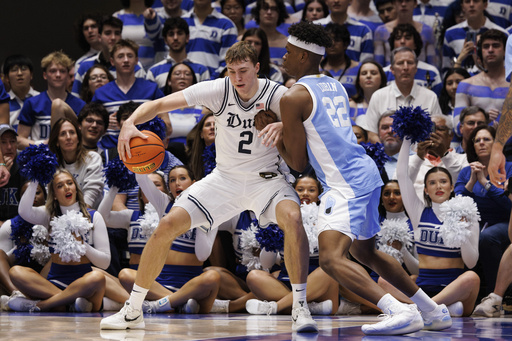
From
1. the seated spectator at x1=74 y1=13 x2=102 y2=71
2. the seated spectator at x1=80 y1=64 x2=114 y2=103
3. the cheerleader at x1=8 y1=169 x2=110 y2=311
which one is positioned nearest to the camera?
the cheerleader at x1=8 y1=169 x2=110 y2=311

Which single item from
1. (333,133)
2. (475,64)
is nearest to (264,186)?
(333,133)

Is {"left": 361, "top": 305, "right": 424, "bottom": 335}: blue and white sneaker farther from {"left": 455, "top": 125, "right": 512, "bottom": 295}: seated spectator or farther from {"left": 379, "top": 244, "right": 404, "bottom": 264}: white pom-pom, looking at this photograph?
{"left": 455, "top": 125, "right": 512, "bottom": 295}: seated spectator

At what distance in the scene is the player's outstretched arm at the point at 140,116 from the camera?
5012mm

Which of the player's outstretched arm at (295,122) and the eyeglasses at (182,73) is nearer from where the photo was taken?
the player's outstretched arm at (295,122)

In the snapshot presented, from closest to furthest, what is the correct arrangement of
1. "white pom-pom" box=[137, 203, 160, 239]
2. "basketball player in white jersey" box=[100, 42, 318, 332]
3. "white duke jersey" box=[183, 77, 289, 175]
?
"basketball player in white jersey" box=[100, 42, 318, 332] < "white duke jersey" box=[183, 77, 289, 175] < "white pom-pom" box=[137, 203, 160, 239]

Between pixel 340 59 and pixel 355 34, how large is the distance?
2.61 feet

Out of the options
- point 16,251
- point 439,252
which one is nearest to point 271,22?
point 439,252

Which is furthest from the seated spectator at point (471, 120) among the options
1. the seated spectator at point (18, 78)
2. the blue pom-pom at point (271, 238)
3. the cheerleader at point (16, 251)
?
the seated spectator at point (18, 78)

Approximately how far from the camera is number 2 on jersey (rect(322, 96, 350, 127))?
4.62 meters

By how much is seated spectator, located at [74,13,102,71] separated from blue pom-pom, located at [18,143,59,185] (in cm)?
391

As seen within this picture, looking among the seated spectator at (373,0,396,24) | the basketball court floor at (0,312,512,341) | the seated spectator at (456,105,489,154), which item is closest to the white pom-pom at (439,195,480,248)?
the basketball court floor at (0,312,512,341)

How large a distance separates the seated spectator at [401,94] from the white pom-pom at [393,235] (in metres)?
1.95

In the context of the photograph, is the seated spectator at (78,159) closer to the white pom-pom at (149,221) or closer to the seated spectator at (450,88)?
the white pom-pom at (149,221)

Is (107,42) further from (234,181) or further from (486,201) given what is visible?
(486,201)
